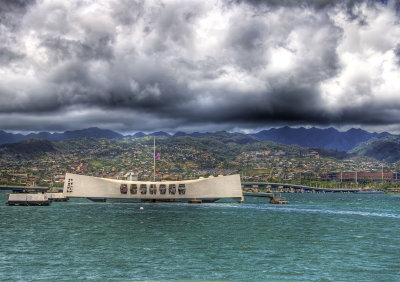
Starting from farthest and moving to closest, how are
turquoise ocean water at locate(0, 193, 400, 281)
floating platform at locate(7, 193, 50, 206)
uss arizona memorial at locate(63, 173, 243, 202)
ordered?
uss arizona memorial at locate(63, 173, 243, 202) → floating platform at locate(7, 193, 50, 206) → turquoise ocean water at locate(0, 193, 400, 281)

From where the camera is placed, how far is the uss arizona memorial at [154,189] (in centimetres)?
13025

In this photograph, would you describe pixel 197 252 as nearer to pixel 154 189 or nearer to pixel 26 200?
pixel 26 200

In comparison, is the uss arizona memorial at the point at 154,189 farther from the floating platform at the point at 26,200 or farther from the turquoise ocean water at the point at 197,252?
the turquoise ocean water at the point at 197,252

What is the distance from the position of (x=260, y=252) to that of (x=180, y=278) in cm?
1309

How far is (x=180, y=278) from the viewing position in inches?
1217

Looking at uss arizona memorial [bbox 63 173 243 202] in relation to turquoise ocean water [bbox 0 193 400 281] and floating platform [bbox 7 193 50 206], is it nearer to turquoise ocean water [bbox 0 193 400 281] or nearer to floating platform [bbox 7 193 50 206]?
floating platform [bbox 7 193 50 206]

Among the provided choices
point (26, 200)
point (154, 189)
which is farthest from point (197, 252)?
point (154, 189)

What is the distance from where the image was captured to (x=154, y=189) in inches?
5241

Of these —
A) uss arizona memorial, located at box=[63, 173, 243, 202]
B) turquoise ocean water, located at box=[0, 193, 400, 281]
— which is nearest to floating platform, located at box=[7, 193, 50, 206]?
uss arizona memorial, located at box=[63, 173, 243, 202]

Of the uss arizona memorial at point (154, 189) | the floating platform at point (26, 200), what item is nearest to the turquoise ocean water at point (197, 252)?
the floating platform at point (26, 200)

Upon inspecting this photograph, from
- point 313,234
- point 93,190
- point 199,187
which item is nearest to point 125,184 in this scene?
point 93,190

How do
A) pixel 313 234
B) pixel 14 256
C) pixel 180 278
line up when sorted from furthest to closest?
pixel 313 234
pixel 14 256
pixel 180 278

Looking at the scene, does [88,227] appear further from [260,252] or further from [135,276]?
[135,276]

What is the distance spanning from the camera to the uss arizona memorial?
427 feet
